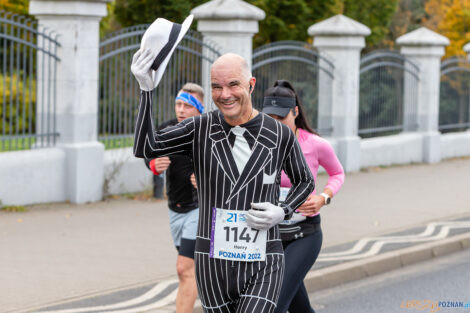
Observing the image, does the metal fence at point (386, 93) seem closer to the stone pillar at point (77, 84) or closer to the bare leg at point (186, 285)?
the stone pillar at point (77, 84)

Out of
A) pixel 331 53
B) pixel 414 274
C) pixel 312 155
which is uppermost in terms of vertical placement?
pixel 331 53

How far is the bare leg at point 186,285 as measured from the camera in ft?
20.6

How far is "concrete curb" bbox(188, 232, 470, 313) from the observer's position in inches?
327

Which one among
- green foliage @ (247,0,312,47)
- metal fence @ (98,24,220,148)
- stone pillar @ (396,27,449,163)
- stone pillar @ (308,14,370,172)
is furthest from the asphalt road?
green foliage @ (247,0,312,47)

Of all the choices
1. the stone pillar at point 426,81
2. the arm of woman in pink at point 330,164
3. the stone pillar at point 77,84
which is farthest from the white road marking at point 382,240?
the stone pillar at point 426,81

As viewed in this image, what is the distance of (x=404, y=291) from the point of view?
26.9ft

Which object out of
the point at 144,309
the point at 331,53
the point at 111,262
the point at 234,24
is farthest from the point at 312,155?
the point at 331,53

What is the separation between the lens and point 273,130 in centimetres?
443

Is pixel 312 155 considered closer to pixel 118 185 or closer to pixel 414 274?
pixel 414 274

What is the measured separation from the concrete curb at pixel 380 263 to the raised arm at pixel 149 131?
2904 mm

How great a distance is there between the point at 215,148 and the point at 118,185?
339 inches

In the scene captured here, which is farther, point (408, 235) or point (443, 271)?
point (408, 235)

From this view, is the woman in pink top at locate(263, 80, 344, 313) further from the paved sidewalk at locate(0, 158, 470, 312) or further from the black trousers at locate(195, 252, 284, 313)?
the paved sidewalk at locate(0, 158, 470, 312)

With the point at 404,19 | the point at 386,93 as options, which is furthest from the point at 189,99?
the point at 404,19
